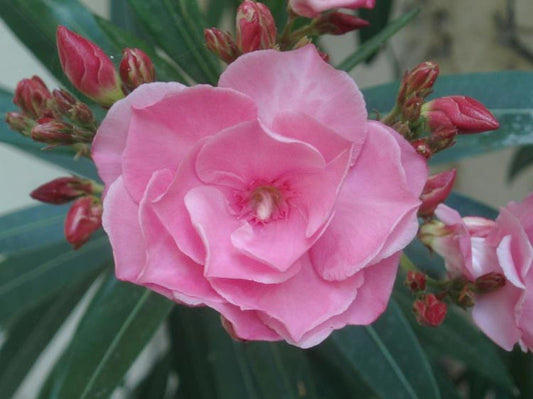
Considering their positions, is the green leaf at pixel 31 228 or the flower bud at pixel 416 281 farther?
the green leaf at pixel 31 228

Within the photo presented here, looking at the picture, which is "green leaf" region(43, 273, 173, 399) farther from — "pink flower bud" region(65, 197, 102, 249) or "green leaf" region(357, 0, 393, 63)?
"green leaf" region(357, 0, 393, 63)

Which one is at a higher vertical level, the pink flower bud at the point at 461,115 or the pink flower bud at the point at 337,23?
the pink flower bud at the point at 337,23

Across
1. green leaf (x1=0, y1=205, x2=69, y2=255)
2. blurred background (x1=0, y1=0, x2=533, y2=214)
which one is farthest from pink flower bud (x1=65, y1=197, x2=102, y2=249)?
blurred background (x1=0, y1=0, x2=533, y2=214)

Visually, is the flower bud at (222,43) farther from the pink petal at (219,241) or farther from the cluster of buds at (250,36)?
the pink petal at (219,241)

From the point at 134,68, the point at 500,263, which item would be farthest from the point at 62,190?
the point at 500,263

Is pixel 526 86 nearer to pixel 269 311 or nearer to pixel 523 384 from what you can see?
pixel 269 311

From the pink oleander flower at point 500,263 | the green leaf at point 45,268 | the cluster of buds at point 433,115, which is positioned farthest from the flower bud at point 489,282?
the green leaf at point 45,268

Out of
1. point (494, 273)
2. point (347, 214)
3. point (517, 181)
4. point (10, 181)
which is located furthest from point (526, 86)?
point (10, 181)
